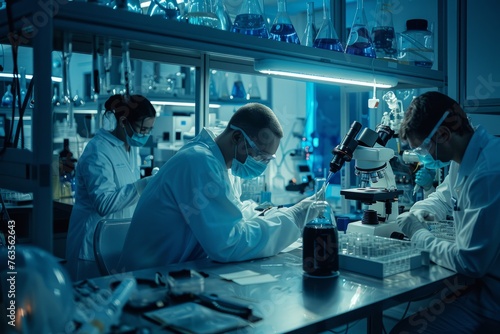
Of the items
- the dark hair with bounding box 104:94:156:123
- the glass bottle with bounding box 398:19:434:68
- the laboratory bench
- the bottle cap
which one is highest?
the bottle cap

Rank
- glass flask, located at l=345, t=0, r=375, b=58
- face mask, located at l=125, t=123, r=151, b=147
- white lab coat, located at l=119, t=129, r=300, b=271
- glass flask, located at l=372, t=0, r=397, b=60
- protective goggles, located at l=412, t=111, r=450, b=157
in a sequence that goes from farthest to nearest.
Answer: face mask, located at l=125, t=123, r=151, b=147
glass flask, located at l=372, t=0, r=397, b=60
glass flask, located at l=345, t=0, r=375, b=58
protective goggles, located at l=412, t=111, r=450, b=157
white lab coat, located at l=119, t=129, r=300, b=271

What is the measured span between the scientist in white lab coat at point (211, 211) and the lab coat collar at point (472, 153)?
2.00ft

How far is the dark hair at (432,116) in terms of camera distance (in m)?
1.89

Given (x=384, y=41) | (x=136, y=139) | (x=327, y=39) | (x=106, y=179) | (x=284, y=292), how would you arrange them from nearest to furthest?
(x=284, y=292) → (x=327, y=39) → (x=384, y=41) → (x=106, y=179) → (x=136, y=139)

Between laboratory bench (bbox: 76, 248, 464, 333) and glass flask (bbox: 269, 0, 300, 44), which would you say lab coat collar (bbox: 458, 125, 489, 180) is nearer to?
laboratory bench (bbox: 76, 248, 464, 333)

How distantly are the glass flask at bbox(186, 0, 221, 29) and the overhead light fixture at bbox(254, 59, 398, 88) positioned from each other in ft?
0.77

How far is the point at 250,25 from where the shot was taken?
1.96 m

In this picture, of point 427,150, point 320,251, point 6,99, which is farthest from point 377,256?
point 6,99

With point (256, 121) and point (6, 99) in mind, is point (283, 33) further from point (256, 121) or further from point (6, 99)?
point (6, 99)

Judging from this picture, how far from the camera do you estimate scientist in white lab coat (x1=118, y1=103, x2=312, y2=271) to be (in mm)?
1756

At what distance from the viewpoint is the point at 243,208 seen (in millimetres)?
2172

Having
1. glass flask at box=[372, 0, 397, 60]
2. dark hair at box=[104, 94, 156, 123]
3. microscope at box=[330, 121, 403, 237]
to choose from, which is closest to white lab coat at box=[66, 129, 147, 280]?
dark hair at box=[104, 94, 156, 123]

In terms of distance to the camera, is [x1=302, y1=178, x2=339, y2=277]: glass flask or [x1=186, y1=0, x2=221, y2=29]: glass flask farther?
[x1=186, y1=0, x2=221, y2=29]: glass flask

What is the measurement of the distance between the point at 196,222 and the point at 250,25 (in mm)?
813
